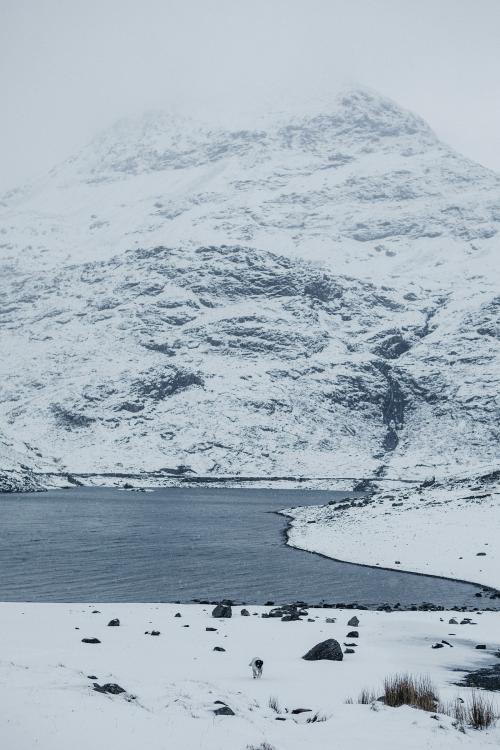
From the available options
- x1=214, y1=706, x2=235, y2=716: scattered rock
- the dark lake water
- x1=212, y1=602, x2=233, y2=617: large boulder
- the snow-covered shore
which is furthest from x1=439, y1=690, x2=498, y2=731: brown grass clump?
the snow-covered shore

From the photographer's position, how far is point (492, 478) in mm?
71938

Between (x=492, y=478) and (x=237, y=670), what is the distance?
2314 inches

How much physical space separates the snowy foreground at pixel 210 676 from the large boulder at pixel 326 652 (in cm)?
32

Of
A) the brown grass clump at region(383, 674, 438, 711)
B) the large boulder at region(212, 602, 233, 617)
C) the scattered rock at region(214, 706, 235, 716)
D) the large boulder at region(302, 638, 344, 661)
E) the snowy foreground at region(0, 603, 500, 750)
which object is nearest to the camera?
the snowy foreground at region(0, 603, 500, 750)

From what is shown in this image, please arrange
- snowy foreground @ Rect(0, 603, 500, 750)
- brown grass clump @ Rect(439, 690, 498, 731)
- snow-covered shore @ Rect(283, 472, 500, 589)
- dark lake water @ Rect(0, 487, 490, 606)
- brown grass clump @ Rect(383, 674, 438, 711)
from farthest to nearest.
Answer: snow-covered shore @ Rect(283, 472, 500, 589) → dark lake water @ Rect(0, 487, 490, 606) → brown grass clump @ Rect(383, 674, 438, 711) → brown grass clump @ Rect(439, 690, 498, 731) → snowy foreground @ Rect(0, 603, 500, 750)

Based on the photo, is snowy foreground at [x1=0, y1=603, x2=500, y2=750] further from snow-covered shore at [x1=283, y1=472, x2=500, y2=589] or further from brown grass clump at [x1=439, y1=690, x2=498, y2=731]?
snow-covered shore at [x1=283, y1=472, x2=500, y2=589]

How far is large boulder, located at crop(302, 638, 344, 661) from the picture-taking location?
19922 mm

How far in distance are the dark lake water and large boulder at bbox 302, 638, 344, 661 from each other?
1445cm

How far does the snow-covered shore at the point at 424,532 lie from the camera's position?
44.3 meters


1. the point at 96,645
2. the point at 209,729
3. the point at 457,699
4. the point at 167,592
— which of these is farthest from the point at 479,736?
the point at 167,592

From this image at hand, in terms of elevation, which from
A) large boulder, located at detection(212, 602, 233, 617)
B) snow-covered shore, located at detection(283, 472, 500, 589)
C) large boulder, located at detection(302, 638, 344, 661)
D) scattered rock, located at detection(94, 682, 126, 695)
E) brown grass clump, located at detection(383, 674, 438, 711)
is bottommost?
snow-covered shore, located at detection(283, 472, 500, 589)

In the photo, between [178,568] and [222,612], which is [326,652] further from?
[178,568]

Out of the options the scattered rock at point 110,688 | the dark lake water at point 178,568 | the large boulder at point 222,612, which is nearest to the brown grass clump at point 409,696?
the scattered rock at point 110,688

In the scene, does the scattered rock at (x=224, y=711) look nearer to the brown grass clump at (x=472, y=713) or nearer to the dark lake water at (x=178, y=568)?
the brown grass clump at (x=472, y=713)
